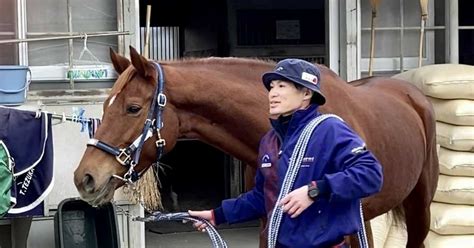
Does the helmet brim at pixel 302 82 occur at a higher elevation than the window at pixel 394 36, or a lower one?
lower

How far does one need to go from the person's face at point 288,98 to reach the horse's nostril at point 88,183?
0.75 metres

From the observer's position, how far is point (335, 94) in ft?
11.0

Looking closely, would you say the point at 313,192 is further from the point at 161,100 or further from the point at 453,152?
the point at 453,152

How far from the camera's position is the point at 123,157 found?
280 centimetres

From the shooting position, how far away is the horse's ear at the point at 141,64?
111 inches

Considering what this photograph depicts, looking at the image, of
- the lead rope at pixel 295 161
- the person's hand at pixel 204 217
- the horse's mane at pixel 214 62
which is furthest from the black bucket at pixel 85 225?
the lead rope at pixel 295 161

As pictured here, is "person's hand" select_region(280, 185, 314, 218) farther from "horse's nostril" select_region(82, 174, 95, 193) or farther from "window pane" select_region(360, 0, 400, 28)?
"window pane" select_region(360, 0, 400, 28)

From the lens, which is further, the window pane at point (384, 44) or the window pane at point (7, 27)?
the window pane at point (384, 44)

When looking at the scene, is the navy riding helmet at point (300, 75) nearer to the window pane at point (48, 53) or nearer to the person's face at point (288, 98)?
the person's face at point (288, 98)

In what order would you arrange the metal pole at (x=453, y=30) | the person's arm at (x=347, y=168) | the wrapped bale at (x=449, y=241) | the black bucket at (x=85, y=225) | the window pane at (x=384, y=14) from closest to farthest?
the person's arm at (x=347, y=168) → the black bucket at (x=85, y=225) → the wrapped bale at (x=449, y=241) → the window pane at (x=384, y=14) → the metal pole at (x=453, y=30)

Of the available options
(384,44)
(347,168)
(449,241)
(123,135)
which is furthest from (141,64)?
(384,44)

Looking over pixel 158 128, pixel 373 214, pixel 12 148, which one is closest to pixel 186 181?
pixel 12 148

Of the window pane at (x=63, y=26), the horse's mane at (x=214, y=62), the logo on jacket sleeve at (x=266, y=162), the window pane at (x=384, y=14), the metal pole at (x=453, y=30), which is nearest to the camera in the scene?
the logo on jacket sleeve at (x=266, y=162)

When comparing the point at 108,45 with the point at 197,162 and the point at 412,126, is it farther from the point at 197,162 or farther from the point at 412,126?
the point at 197,162
